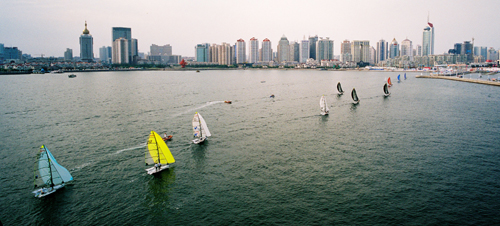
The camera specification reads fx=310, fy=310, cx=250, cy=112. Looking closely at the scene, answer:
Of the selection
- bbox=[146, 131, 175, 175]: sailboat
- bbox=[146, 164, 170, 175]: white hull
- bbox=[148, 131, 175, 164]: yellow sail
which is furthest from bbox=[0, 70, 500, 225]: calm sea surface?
bbox=[148, 131, 175, 164]: yellow sail

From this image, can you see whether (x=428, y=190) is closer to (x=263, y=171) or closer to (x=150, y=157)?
(x=263, y=171)

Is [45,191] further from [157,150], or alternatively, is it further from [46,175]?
[157,150]

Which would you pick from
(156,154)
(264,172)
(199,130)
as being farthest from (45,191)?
(264,172)

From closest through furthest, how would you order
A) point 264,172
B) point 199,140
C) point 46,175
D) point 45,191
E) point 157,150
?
point 45,191 → point 46,175 → point 157,150 → point 264,172 → point 199,140

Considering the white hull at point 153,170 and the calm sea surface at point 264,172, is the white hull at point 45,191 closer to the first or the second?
the calm sea surface at point 264,172

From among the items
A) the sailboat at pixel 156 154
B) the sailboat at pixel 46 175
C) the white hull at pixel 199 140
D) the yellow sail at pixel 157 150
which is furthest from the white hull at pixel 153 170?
the white hull at pixel 199 140

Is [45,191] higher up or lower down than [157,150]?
lower down

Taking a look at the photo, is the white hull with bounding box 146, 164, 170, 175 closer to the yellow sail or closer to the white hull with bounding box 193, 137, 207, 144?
the yellow sail
